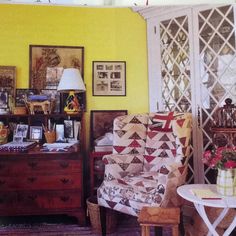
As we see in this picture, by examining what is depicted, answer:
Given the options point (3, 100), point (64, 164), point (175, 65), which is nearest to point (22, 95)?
point (3, 100)

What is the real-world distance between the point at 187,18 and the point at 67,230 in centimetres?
244

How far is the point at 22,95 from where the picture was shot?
10.7ft

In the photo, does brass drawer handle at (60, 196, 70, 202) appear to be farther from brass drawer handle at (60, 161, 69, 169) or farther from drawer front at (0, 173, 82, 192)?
brass drawer handle at (60, 161, 69, 169)

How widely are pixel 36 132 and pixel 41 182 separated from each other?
2.15 feet

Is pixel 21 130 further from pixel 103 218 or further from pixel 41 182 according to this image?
pixel 103 218

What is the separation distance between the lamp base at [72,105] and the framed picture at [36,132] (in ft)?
1.19

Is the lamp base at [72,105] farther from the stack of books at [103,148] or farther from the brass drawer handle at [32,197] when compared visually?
the brass drawer handle at [32,197]

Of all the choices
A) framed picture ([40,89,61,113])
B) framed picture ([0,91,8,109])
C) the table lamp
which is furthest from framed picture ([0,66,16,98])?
the table lamp

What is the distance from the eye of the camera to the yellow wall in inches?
130

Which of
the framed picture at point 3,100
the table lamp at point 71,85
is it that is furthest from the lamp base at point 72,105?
the framed picture at point 3,100

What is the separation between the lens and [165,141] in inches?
111

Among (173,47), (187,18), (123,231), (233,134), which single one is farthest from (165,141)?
(187,18)

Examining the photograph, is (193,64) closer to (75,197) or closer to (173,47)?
(173,47)

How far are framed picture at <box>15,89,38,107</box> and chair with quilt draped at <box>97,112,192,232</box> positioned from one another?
1080mm
